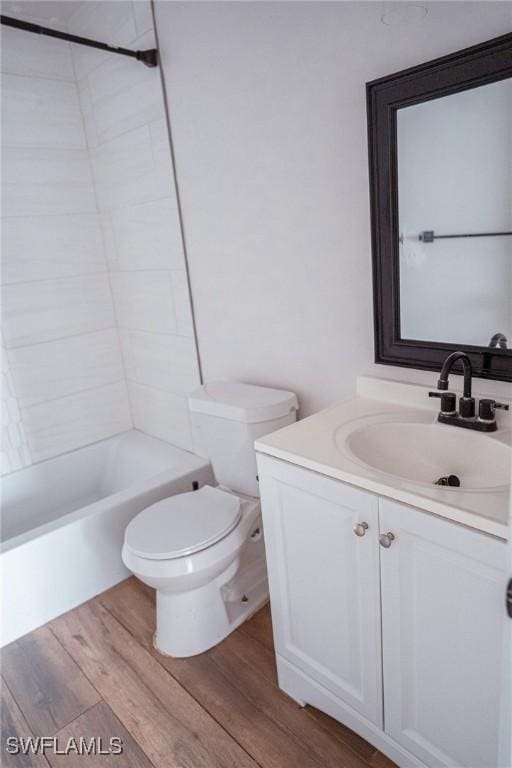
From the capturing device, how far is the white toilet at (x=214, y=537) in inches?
65.9

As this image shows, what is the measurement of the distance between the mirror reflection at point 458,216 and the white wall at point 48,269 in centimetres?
186

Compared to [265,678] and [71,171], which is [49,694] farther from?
[71,171]

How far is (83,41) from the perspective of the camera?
79.4 inches

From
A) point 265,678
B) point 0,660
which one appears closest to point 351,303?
point 265,678

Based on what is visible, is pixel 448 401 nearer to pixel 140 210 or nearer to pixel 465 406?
pixel 465 406

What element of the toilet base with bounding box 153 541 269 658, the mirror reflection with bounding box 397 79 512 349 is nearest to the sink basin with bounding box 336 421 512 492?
the mirror reflection with bounding box 397 79 512 349

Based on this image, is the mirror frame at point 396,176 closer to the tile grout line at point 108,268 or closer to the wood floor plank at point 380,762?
the wood floor plank at point 380,762

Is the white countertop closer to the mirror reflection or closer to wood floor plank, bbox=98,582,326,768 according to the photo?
the mirror reflection

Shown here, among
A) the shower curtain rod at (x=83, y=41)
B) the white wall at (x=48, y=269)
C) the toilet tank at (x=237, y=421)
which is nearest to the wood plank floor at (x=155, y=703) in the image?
the toilet tank at (x=237, y=421)

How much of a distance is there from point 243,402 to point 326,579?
2.51ft

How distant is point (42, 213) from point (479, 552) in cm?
248

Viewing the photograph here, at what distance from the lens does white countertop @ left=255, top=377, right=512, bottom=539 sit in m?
0.97

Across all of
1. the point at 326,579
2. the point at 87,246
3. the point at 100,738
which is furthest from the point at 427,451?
the point at 87,246

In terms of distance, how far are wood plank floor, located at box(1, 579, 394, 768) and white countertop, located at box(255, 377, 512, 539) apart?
0.84 m
